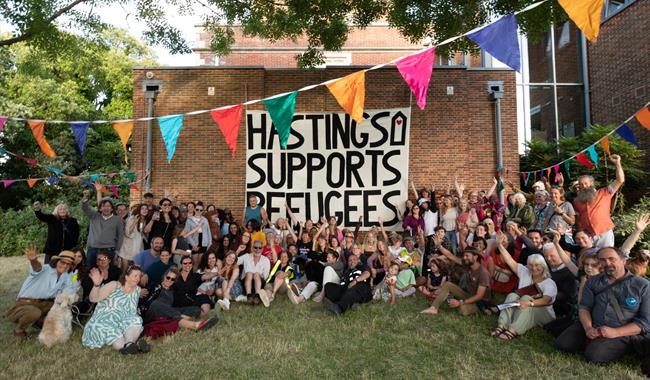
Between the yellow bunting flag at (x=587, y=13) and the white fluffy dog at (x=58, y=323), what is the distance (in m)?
6.40

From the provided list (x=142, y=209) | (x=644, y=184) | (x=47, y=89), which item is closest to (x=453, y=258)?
(x=142, y=209)

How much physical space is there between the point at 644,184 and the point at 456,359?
1080 centimetres

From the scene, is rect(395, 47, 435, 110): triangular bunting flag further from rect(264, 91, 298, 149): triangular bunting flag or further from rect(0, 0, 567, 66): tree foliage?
rect(0, 0, 567, 66): tree foliage

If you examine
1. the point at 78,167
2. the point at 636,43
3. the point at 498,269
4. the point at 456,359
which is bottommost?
the point at 456,359

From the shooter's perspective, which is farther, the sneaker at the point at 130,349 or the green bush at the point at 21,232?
the green bush at the point at 21,232

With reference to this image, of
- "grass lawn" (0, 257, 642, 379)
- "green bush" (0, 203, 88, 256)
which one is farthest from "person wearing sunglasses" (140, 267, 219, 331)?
"green bush" (0, 203, 88, 256)

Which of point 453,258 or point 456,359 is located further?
point 453,258

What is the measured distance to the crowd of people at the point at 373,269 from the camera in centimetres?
425

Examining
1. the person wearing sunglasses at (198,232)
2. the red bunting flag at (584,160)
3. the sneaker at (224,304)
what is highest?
the red bunting flag at (584,160)

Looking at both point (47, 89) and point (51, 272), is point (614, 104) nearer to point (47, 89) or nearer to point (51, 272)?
point (51, 272)

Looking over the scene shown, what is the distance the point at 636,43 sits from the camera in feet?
41.7

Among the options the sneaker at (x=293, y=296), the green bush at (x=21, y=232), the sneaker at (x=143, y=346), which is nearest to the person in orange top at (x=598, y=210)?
the sneaker at (x=293, y=296)

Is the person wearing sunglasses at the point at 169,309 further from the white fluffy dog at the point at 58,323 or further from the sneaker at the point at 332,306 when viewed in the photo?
the sneaker at the point at 332,306

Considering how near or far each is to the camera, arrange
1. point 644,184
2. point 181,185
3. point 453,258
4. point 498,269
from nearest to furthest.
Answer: point 498,269, point 453,258, point 181,185, point 644,184
